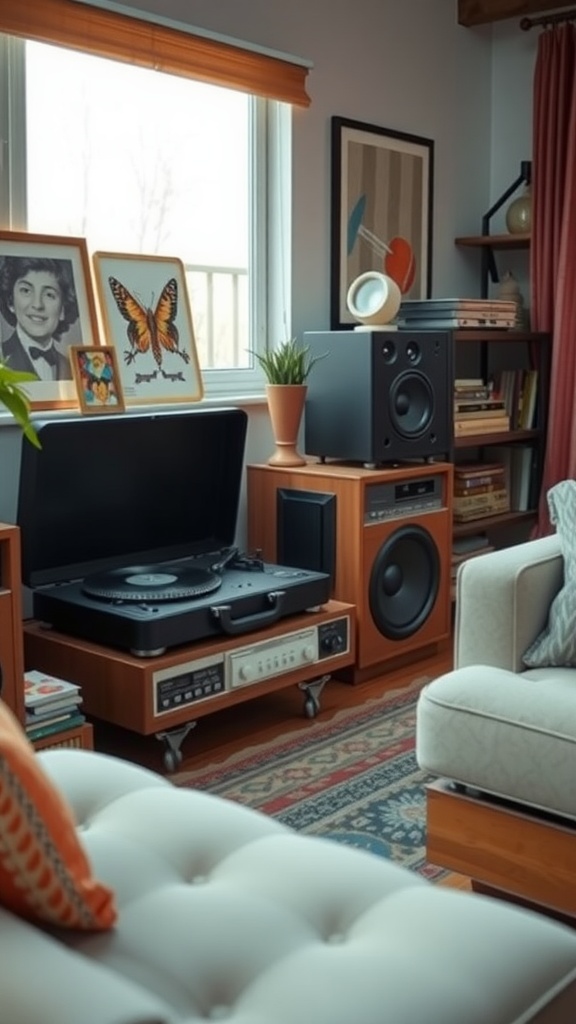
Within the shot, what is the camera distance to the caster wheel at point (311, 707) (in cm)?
302

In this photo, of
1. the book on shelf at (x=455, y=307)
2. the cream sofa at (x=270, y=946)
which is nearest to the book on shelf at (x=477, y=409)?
the book on shelf at (x=455, y=307)

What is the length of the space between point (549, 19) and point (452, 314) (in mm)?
1237

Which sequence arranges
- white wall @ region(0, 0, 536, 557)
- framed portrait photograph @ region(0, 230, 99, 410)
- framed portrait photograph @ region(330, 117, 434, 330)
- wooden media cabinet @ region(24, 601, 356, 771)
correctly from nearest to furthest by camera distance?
wooden media cabinet @ region(24, 601, 356, 771), framed portrait photograph @ region(0, 230, 99, 410), white wall @ region(0, 0, 536, 557), framed portrait photograph @ region(330, 117, 434, 330)

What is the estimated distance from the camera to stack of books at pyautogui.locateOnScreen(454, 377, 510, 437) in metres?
3.95

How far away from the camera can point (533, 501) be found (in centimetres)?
432

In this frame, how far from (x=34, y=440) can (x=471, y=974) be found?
1.36 meters

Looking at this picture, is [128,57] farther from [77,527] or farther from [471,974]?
[471,974]

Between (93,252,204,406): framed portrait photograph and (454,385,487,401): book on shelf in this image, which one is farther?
(454,385,487,401): book on shelf

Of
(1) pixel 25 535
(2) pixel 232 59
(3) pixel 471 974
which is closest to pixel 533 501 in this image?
(2) pixel 232 59

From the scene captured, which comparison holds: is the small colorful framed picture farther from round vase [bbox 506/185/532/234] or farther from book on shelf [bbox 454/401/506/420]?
round vase [bbox 506/185/532/234]

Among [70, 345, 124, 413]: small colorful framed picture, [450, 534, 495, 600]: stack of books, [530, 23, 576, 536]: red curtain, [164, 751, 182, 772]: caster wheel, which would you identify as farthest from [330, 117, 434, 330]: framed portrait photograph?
[164, 751, 182, 772]: caster wheel

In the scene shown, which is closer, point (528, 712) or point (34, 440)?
point (528, 712)

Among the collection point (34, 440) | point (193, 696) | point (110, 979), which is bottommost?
point (193, 696)

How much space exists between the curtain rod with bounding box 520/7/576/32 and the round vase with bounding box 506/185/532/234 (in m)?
0.57
